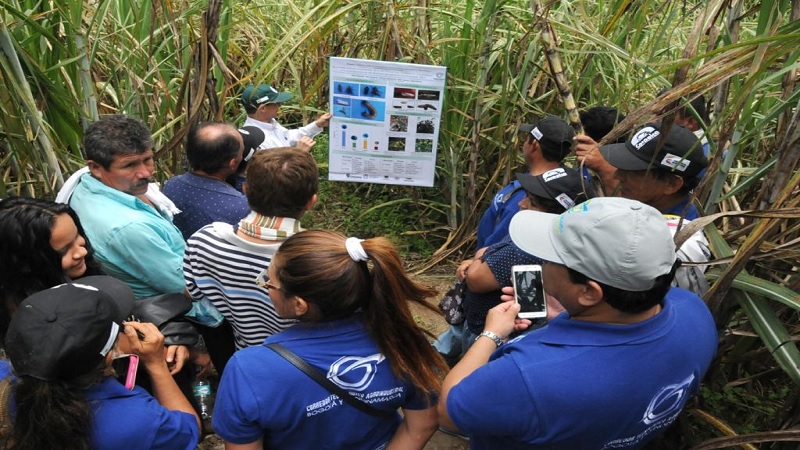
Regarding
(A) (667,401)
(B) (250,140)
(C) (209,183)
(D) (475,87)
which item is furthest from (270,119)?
(A) (667,401)

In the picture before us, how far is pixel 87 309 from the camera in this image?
1.31 meters

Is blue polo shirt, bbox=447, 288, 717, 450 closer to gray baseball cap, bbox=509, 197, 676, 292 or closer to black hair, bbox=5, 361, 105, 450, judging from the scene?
gray baseball cap, bbox=509, 197, 676, 292

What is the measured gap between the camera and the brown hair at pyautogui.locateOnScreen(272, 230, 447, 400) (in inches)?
56.1

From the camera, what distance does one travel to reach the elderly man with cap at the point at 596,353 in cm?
122

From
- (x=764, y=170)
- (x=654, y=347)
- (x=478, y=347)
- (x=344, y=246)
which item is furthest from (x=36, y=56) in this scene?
(x=764, y=170)

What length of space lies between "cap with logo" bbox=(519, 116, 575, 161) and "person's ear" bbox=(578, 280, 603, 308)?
160 centimetres

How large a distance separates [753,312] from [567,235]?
741 mm

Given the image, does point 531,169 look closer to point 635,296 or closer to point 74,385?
point 635,296

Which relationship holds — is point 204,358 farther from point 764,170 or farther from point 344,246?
point 764,170

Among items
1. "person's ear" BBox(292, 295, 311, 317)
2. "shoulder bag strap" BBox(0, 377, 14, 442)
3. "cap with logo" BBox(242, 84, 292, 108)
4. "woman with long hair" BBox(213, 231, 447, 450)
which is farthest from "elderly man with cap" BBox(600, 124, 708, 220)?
"cap with logo" BBox(242, 84, 292, 108)

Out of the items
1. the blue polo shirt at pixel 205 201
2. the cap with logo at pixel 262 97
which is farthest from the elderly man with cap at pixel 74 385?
the cap with logo at pixel 262 97

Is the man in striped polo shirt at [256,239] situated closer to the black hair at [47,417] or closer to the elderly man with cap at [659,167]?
the black hair at [47,417]

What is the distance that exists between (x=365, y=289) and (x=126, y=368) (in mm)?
685

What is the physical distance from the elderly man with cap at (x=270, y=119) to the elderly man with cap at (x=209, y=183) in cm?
143
